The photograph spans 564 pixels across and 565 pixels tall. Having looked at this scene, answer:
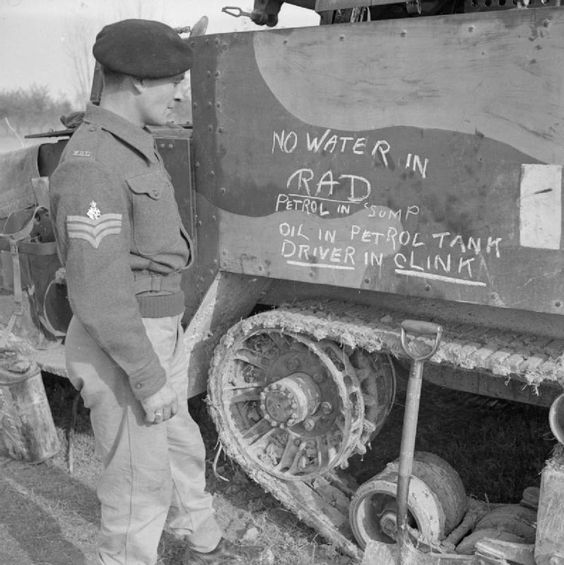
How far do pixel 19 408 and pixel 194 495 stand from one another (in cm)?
155

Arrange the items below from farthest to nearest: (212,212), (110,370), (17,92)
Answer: (17,92)
(212,212)
(110,370)

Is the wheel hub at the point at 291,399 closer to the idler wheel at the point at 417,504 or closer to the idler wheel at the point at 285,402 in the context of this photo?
the idler wheel at the point at 285,402

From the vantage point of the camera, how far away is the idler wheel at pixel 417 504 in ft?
10.2

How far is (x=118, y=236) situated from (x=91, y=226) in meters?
0.09

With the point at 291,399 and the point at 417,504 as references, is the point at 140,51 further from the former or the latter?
the point at 417,504

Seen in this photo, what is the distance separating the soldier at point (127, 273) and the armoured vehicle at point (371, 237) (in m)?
0.62

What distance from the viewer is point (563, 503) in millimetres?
2701

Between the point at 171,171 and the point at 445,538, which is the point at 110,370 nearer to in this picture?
the point at 171,171

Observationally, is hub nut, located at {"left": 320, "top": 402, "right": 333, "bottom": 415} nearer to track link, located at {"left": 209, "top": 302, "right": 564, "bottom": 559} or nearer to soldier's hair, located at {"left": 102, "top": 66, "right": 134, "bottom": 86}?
track link, located at {"left": 209, "top": 302, "right": 564, "bottom": 559}

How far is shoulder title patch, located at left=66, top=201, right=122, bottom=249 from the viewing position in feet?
7.56

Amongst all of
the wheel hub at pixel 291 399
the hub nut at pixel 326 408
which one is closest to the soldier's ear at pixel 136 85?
the wheel hub at pixel 291 399

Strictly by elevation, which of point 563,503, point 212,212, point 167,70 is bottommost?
point 563,503

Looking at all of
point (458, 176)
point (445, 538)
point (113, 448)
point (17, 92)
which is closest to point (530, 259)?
point (458, 176)

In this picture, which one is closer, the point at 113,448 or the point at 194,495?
the point at 113,448
